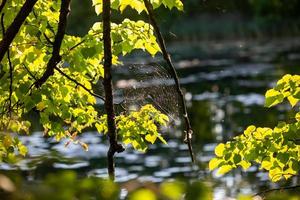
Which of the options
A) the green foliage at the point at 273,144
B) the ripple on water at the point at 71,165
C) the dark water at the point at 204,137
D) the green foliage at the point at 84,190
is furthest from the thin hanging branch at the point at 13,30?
the ripple on water at the point at 71,165

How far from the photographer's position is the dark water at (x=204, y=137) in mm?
19219

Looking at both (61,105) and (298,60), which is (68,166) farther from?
(298,60)

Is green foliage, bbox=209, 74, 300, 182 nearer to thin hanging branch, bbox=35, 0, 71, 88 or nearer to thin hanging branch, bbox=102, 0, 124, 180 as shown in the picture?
thin hanging branch, bbox=102, 0, 124, 180

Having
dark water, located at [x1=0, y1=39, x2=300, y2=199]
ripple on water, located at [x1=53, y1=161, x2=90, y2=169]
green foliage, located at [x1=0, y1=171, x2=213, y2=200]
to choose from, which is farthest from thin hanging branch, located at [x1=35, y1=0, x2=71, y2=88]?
ripple on water, located at [x1=53, y1=161, x2=90, y2=169]

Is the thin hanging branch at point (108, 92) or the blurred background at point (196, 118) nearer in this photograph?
the blurred background at point (196, 118)

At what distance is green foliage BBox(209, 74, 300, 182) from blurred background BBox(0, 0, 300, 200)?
61 centimetres

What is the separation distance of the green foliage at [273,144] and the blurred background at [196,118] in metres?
0.61

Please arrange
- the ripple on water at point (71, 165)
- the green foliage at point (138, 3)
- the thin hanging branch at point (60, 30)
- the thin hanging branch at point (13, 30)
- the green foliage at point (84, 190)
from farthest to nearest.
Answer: the ripple on water at point (71, 165) < the green foliage at point (138, 3) < the thin hanging branch at point (60, 30) < the thin hanging branch at point (13, 30) < the green foliage at point (84, 190)

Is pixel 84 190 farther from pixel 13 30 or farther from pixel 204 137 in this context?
pixel 204 137

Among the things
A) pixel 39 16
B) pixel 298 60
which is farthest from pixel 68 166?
pixel 298 60

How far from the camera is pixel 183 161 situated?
21359mm

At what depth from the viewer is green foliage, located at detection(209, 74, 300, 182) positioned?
5.57 meters

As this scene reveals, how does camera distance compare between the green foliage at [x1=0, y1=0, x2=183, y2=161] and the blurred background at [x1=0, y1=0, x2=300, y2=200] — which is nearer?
the blurred background at [x1=0, y1=0, x2=300, y2=200]

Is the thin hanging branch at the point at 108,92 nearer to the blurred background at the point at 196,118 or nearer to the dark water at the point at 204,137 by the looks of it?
the blurred background at the point at 196,118
